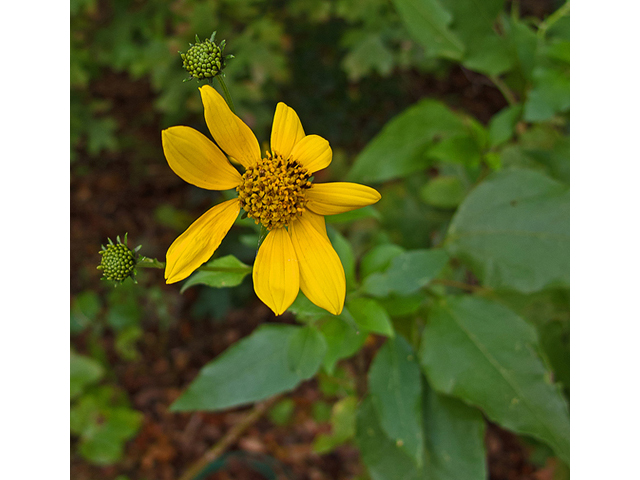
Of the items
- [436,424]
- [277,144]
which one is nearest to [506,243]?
[436,424]

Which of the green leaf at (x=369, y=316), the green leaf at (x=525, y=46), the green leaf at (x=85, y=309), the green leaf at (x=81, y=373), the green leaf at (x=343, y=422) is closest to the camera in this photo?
the green leaf at (x=369, y=316)

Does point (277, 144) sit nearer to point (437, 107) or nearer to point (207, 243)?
point (207, 243)

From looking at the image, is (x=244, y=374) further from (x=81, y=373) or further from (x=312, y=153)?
(x=81, y=373)

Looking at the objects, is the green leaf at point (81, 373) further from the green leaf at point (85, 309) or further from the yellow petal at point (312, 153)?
the yellow petal at point (312, 153)

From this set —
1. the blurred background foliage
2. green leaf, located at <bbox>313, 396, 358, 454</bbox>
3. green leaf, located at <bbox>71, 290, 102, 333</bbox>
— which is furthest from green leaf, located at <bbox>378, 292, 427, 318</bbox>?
green leaf, located at <bbox>71, 290, 102, 333</bbox>

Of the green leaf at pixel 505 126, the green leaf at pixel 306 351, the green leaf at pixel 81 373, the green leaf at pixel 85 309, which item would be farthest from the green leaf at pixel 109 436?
the green leaf at pixel 505 126

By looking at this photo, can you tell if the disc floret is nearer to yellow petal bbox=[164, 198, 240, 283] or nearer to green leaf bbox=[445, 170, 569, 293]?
yellow petal bbox=[164, 198, 240, 283]

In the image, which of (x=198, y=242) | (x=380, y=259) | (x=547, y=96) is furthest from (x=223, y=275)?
(x=547, y=96)
